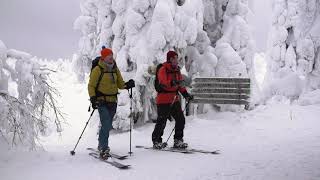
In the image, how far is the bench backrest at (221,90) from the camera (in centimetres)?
1299

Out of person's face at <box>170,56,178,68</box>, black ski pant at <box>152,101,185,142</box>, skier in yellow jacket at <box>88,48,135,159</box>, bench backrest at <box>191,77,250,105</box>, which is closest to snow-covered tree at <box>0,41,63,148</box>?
skier in yellow jacket at <box>88,48,135,159</box>

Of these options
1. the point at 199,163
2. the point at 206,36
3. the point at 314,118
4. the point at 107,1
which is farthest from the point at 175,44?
the point at 199,163

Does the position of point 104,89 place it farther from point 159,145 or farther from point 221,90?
point 221,90

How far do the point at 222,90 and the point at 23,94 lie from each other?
26.3 ft

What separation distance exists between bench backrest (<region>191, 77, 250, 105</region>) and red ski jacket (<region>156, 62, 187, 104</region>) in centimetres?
536

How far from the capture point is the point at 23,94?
7.02 m

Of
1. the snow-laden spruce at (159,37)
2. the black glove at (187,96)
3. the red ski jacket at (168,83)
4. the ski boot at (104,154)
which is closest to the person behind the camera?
the ski boot at (104,154)

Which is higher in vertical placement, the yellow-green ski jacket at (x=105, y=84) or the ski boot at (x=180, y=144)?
the yellow-green ski jacket at (x=105, y=84)

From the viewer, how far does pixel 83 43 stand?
1747 centimetres

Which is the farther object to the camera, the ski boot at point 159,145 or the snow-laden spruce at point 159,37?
the snow-laden spruce at point 159,37

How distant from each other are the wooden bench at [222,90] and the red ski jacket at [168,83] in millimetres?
5358

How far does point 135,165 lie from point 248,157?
2100 millimetres

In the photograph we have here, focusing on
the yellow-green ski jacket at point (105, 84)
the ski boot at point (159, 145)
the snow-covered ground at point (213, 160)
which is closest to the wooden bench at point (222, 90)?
the snow-covered ground at point (213, 160)

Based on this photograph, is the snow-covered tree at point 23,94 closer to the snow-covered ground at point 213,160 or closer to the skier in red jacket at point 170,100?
the snow-covered ground at point 213,160
